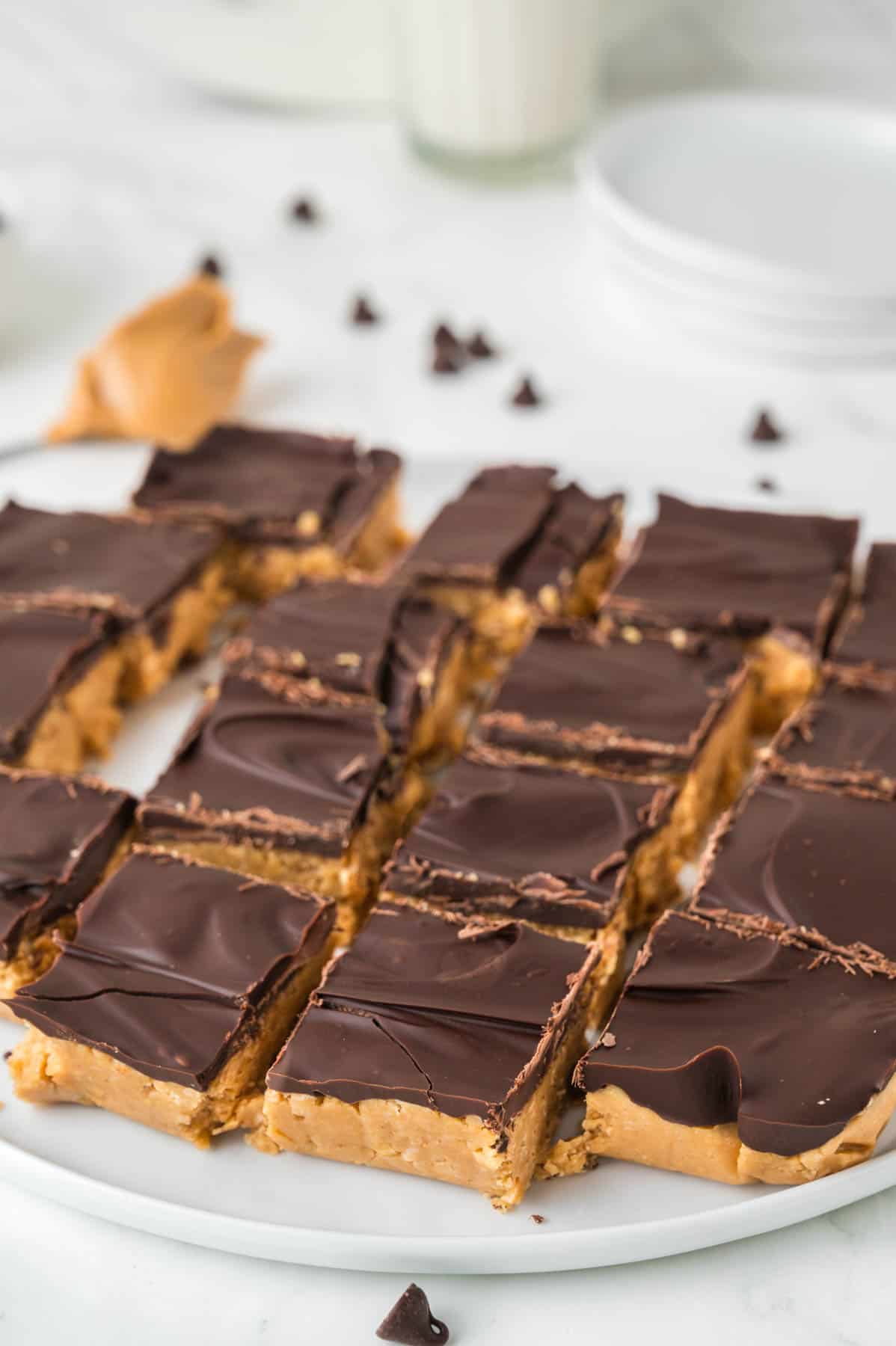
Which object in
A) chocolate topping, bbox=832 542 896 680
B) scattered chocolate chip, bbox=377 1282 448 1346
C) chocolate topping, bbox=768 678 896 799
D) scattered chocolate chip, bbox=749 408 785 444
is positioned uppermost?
chocolate topping, bbox=832 542 896 680

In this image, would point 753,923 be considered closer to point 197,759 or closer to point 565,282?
point 197,759

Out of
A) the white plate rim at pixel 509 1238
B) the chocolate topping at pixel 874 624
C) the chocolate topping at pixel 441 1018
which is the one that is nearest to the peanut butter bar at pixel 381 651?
the chocolate topping at pixel 441 1018

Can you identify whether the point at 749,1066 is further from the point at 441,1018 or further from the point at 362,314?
the point at 362,314

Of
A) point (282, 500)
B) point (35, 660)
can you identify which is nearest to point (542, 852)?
point (35, 660)

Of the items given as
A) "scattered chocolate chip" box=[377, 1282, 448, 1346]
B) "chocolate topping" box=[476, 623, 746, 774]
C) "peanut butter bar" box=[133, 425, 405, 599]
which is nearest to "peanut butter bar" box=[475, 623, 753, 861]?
"chocolate topping" box=[476, 623, 746, 774]

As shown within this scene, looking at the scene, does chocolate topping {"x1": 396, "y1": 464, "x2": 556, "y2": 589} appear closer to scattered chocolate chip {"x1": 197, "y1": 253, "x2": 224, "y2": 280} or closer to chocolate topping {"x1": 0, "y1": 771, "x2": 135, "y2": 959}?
chocolate topping {"x1": 0, "y1": 771, "x2": 135, "y2": 959}
